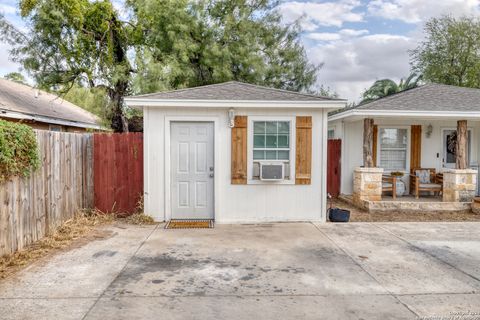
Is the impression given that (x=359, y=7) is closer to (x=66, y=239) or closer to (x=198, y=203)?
(x=198, y=203)

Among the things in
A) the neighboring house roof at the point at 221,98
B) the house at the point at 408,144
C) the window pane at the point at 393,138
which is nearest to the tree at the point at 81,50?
the neighboring house roof at the point at 221,98

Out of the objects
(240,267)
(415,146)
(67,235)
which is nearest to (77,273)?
(67,235)

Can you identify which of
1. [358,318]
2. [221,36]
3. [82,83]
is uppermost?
[221,36]

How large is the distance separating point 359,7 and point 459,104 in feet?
20.0

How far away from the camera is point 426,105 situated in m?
9.13

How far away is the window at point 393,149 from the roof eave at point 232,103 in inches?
160

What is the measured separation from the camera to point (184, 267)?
180 inches

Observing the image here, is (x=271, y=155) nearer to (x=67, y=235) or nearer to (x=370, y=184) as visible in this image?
(x=370, y=184)

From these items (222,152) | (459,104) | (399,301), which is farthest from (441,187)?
(399,301)

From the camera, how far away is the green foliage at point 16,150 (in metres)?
4.49

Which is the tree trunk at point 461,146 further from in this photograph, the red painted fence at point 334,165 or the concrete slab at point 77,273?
the concrete slab at point 77,273

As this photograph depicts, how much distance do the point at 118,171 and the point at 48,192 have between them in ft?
6.38

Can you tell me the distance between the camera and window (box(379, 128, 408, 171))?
10453 millimetres

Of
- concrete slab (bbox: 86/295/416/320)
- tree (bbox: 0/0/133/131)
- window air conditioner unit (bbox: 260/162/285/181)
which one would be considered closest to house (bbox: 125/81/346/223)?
window air conditioner unit (bbox: 260/162/285/181)
